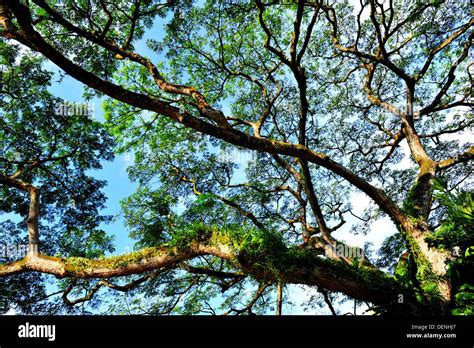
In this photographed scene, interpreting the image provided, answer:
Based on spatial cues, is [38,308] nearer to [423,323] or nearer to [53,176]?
[53,176]

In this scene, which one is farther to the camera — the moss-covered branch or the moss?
the moss

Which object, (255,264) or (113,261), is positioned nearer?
(255,264)

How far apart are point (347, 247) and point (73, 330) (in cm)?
576

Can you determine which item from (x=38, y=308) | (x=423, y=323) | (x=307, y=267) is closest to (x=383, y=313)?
(x=423, y=323)

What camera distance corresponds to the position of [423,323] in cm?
418

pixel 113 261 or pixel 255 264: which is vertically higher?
pixel 113 261

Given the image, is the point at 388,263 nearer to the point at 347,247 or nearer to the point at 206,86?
the point at 347,247

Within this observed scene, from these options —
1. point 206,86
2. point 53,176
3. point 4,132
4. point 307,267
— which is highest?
point 206,86

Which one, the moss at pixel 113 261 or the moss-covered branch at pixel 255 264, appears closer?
the moss-covered branch at pixel 255 264

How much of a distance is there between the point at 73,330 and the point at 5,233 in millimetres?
6372

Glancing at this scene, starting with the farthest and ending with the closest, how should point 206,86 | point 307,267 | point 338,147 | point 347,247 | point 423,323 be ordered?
1. point 338,147
2. point 206,86
3. point 347,247
4. point 307,267
5. point 423,323

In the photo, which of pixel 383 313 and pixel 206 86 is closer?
pixel 383 313

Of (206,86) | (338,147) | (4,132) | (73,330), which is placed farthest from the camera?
(338,147)

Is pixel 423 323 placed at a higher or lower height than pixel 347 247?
lower
